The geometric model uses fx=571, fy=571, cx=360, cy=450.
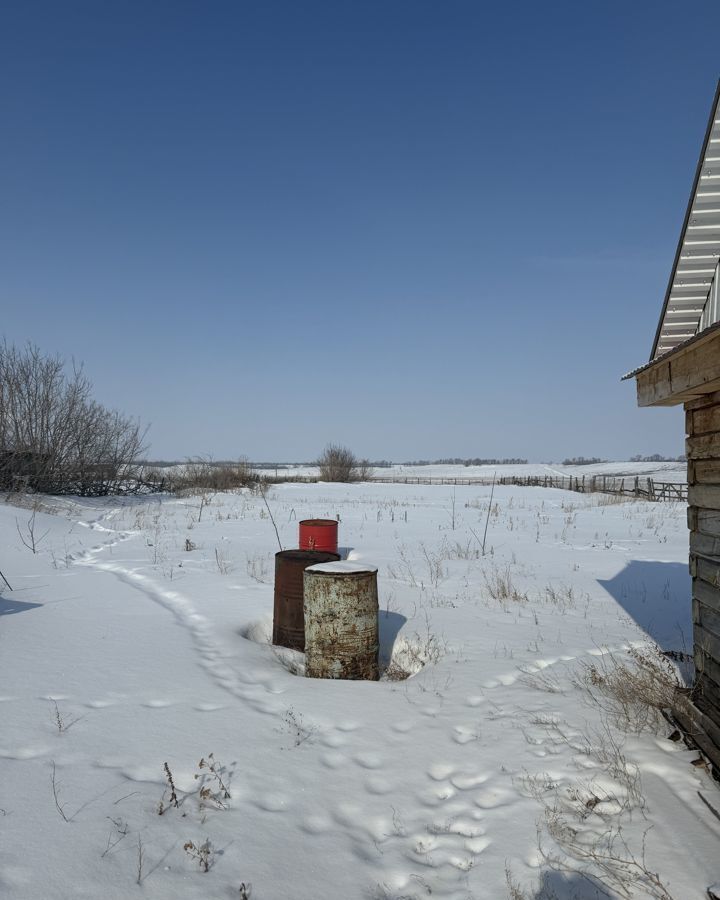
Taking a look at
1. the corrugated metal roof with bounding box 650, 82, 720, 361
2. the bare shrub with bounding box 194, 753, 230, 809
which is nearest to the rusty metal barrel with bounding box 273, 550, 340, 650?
the bare shrub with bounding box 194, 753, 230, 809

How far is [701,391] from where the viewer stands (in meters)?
3.97

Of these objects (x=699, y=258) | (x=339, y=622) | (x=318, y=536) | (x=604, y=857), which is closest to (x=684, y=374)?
(x=699, y=258)

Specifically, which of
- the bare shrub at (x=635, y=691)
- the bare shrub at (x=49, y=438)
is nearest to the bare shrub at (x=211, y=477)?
the bare shrub at (x=49, y=438)

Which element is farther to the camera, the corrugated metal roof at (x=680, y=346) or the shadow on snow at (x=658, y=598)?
the shadow on snow at (x=658, y=598)

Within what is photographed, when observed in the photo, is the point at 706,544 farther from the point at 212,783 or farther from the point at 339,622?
the point at 212,783

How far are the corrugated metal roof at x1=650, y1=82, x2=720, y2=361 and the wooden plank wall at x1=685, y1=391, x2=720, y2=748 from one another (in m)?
0.70

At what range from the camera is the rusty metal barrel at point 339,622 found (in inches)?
193

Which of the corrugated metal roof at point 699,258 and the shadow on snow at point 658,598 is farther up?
the corrugated metal roof at point 699,258

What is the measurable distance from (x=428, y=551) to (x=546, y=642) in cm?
549

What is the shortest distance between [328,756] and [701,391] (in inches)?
137

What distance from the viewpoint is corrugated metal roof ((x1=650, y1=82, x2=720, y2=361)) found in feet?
13.6

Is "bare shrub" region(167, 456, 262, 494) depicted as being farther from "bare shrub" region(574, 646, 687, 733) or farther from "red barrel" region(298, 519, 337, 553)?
"bare shrub" region(574, 646, 687, 733)

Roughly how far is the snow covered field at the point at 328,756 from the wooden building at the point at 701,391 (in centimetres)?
48

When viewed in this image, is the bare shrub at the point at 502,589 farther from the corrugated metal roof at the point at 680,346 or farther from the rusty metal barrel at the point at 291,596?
the corrugated metal roof at the point at 680,346
